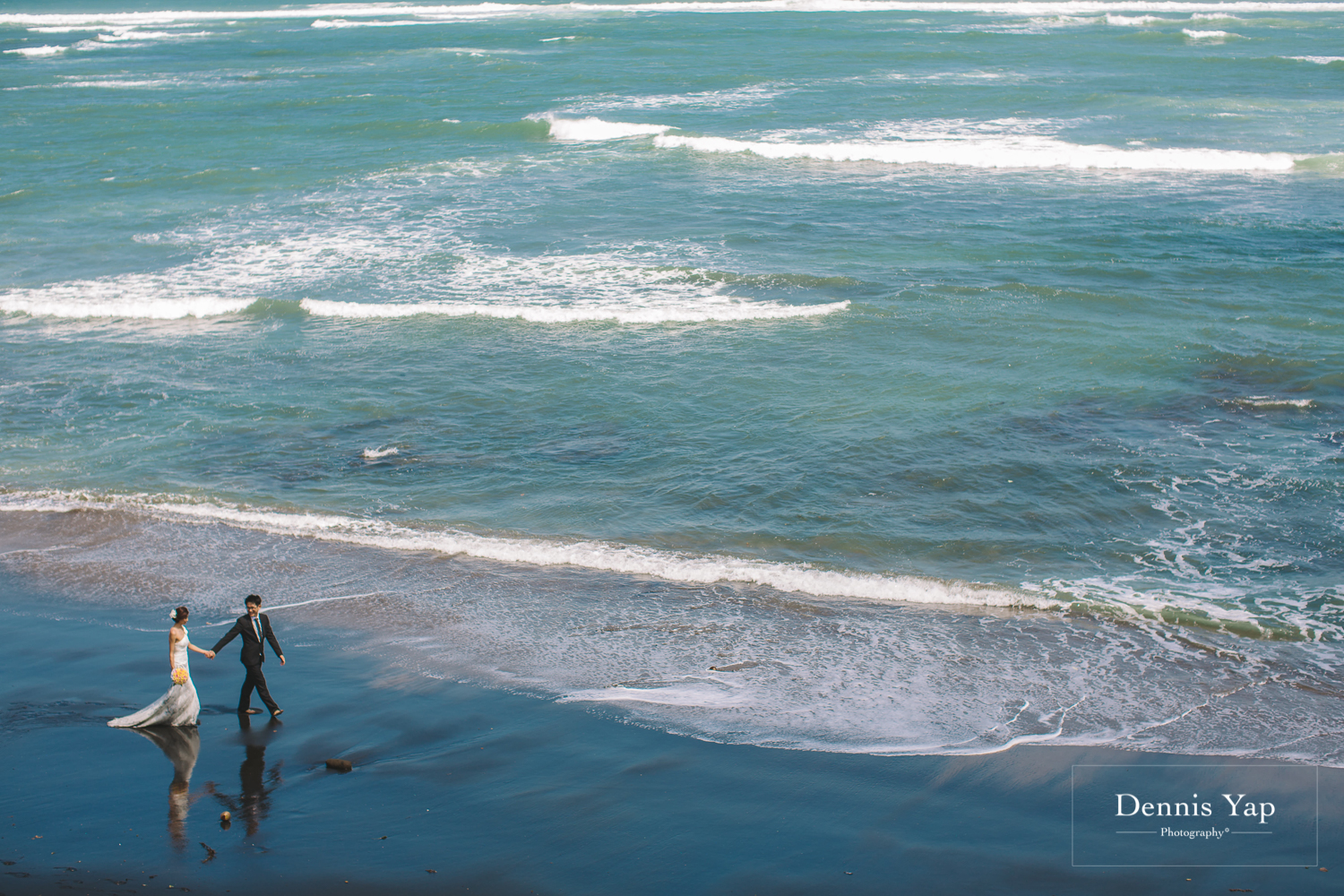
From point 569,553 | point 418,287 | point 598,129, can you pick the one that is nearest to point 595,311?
point 418,287

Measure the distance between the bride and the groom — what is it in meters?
0.29

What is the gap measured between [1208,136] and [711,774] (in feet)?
99.4

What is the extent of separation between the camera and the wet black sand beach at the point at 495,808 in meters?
6.48

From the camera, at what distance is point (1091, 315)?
18.3 m

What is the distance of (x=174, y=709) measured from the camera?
314 inches

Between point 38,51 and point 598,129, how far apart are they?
172ft

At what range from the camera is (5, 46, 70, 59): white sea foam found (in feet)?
213

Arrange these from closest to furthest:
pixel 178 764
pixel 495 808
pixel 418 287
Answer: pixel 495 808 < pixel 178 764 < pixel 418 287

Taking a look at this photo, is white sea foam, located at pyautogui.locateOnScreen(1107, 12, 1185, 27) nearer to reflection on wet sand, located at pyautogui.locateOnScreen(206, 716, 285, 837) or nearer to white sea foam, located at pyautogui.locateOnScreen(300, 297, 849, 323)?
white sea foam, located at pyautogui.locateOnScreen(300, 297, 849, 323)

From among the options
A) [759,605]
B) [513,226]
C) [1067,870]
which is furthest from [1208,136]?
[1067,870]

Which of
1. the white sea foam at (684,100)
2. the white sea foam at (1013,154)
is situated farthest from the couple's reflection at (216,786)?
the white sea foam at (684,100)

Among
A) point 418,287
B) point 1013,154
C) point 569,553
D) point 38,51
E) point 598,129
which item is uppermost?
point 38,51

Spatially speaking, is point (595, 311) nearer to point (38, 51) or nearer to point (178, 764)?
point (178, 764)

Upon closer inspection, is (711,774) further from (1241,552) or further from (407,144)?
(407,144)
